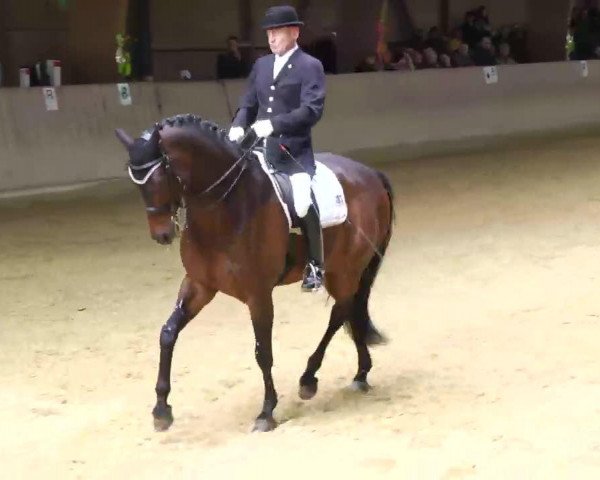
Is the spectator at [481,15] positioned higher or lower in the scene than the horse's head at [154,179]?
lower

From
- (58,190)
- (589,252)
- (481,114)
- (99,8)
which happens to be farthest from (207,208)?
(481,114)

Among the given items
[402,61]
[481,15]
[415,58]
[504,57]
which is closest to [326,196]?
[402,61]

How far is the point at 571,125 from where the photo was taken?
1841cm

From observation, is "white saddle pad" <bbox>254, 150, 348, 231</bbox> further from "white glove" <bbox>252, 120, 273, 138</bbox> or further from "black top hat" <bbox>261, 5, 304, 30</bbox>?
"black top hat" <bbox>261, 5, 304, 30</bbox>

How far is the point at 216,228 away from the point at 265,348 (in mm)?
762

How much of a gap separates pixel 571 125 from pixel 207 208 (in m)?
14.6

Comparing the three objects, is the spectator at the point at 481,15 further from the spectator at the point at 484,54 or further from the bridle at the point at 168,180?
the bridle at the point at 168,180

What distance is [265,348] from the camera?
5.43 metres

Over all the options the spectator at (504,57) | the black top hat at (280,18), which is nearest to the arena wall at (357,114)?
the spectator at (504,57)

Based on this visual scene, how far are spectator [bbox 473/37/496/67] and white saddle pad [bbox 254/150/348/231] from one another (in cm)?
1264

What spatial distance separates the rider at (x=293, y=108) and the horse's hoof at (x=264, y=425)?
81 cm

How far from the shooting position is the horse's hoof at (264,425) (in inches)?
208

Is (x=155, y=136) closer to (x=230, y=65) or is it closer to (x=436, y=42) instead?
(x=230, y=65)

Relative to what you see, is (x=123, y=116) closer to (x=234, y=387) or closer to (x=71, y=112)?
(x=71, y=112)
